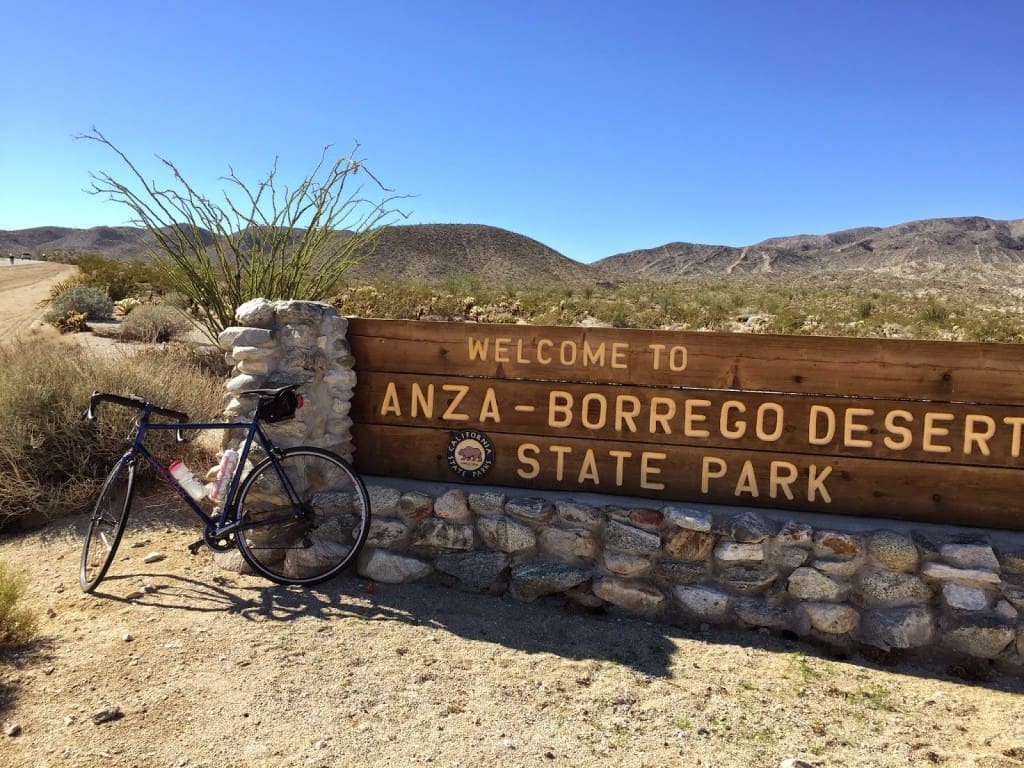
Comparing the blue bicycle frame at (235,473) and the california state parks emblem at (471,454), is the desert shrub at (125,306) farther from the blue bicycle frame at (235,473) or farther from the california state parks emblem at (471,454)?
the california state parks emblem at (471,454)

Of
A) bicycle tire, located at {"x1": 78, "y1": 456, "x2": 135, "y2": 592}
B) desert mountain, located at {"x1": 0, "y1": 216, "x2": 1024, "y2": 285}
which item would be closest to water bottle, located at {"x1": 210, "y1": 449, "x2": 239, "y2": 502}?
bicycle tire, located at {"x1": 78, "y1": 456, "x2": 135, "y2": 592}

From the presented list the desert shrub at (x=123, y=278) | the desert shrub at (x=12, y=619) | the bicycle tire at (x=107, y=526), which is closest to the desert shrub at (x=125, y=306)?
the desert shrub at (x=123, y=278)

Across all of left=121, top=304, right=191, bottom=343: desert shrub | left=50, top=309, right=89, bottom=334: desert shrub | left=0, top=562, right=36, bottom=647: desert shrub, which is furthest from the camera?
left=50, top=309, right=89, bottom=334: desert shrub

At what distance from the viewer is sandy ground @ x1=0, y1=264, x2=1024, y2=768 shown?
8.89ft

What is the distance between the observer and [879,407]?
3832 millimetres

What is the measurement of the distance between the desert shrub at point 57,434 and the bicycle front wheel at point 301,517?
1.75 m

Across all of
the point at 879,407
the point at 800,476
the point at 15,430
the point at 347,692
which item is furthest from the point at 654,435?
the point at 15,430

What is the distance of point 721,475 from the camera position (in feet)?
13.2

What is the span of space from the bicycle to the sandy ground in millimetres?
158

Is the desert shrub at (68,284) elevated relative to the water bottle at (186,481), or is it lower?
elevated

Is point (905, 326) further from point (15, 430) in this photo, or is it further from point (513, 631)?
point (15, 430)

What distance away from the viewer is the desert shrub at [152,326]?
12.3m

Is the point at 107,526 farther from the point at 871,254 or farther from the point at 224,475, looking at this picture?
the point at 871,254

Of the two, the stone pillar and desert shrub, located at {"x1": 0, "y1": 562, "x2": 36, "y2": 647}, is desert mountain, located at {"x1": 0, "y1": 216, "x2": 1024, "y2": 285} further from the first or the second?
desert shrub, located at {"x1": 0, "y1": 562, "x2": 36, "y2": 647}
